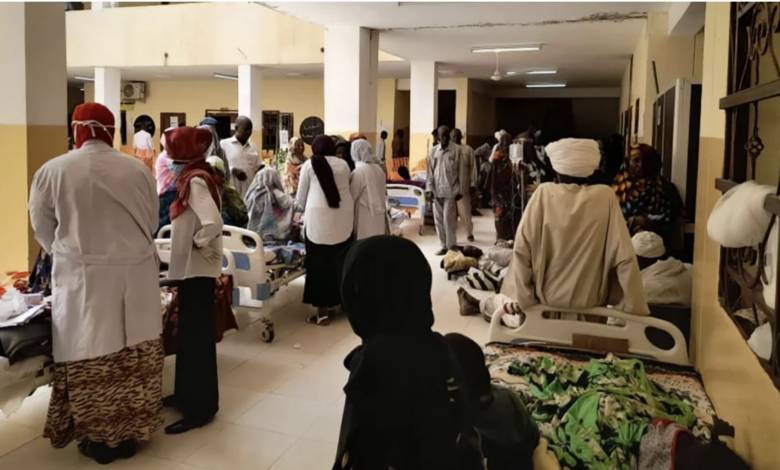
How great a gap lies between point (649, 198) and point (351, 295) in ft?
10.4

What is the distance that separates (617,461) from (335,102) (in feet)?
21.1

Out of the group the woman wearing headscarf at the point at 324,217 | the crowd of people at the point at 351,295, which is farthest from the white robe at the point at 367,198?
the crowd of people at the point at 351,295

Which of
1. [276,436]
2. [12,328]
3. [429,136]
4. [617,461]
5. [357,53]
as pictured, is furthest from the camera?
[429,136]

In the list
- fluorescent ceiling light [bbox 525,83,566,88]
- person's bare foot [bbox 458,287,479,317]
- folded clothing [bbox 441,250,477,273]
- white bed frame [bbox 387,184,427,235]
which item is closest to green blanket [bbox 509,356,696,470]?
person's bare foot [bbox 458,287,479,317]

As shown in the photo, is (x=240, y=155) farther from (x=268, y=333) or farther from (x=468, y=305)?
(x=468, y=305)

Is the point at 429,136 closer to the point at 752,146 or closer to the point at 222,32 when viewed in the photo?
the point at 222,32

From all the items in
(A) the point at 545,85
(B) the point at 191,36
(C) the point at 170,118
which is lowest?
(C) the point at 170,118

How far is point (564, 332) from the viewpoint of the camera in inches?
115

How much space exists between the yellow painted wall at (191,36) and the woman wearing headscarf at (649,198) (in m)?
7.77

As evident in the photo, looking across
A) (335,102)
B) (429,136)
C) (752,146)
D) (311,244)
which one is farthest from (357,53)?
(752,146)

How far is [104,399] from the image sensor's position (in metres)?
2.91

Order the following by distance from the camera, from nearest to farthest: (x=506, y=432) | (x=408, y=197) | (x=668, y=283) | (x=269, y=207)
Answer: (x=506, y=432) → (x=668, y=283) → (x=269, y=207) → (x=408, y=197)

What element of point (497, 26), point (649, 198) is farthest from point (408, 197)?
point (649, 198)

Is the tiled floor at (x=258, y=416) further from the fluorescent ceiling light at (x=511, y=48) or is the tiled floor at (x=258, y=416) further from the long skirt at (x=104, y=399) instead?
the fluorescent ceiling light at (x=511, y=48)
